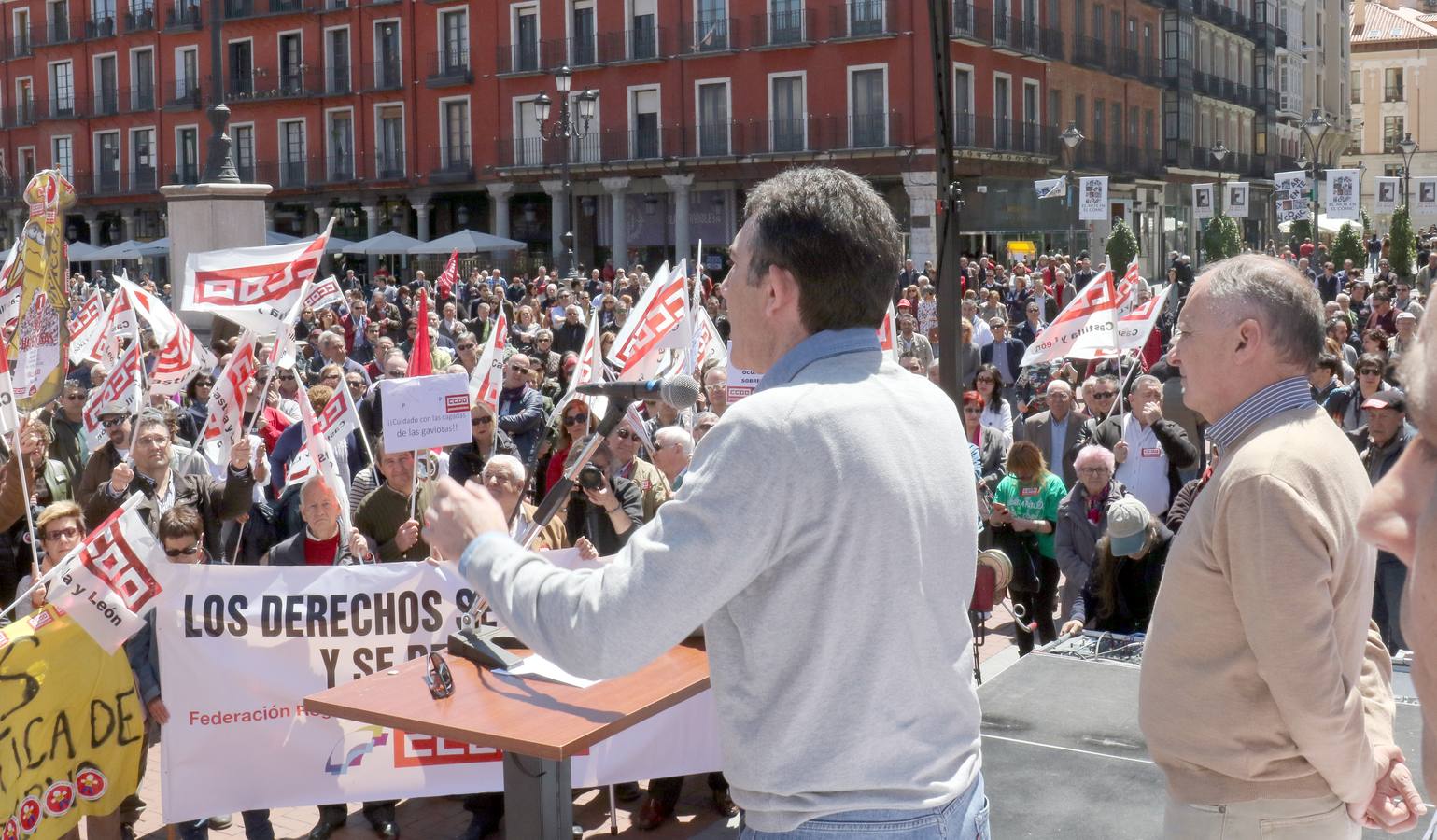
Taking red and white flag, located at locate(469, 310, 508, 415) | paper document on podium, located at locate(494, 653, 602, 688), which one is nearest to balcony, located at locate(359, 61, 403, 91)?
red and white flag, located at locate(469, 310, 508, 415)

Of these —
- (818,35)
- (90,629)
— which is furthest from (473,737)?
(818,35)

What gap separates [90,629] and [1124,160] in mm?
45218

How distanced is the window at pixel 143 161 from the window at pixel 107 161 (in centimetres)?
75

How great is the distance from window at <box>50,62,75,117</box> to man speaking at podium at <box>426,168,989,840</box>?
5380cm

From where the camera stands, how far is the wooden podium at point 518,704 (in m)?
2.88

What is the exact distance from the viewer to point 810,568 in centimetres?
201

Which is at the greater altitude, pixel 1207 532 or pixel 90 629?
pixel 1207 532

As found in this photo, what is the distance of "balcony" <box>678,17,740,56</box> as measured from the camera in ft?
123

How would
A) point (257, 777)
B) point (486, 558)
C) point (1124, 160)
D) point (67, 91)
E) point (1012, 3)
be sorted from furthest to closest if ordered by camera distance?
point (67, 91) < point (1124, 160) < point (1012, 3) < point (257, 777) < point (486, 558)

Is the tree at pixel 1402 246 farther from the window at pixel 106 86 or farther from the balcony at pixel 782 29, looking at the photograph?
the window at pixel 106 86

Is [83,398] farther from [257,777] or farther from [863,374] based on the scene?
[863,374]

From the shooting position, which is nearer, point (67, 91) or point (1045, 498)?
point (1045, 498)

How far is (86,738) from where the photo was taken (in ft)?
17.0

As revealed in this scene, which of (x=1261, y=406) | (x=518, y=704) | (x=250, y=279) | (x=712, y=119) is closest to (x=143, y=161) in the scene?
(x=712, y=119)
